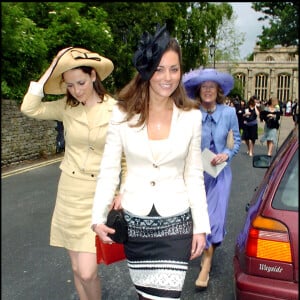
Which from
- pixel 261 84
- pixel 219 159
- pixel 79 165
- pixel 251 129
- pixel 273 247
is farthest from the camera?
pixel 261 84

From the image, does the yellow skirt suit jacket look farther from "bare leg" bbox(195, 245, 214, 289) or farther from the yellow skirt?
"bare leg" bbox(195, 245, 214, 289)

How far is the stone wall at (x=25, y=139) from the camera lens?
10.2 metres

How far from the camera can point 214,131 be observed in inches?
143

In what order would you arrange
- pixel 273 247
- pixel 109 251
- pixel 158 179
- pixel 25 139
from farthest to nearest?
pixel 25 139, pixel 109 251, pixel 273 247, pixel 158 179

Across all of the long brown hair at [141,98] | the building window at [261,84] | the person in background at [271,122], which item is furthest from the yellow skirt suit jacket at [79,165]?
the building window at [261,84]

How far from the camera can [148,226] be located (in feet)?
7.11

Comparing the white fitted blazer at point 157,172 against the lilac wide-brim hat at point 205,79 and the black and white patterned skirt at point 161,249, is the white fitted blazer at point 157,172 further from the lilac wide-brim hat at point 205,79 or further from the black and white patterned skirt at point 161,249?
the lilac wide-brim hat at point 205,79

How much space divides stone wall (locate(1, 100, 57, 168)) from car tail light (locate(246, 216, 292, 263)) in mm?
7973

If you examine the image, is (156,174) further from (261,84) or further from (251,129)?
(261,84)

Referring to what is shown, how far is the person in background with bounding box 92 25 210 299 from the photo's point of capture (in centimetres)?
216

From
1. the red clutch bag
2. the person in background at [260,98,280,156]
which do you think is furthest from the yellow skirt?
the person in background at [260,98,280,156]

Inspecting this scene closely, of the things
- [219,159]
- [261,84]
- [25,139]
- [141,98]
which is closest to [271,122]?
[25,139]

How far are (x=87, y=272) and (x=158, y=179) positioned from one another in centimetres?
89

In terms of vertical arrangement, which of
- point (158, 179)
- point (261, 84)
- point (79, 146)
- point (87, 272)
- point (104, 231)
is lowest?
point (87, 272)
